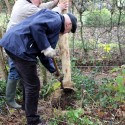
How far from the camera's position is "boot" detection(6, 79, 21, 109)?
4.80 metres

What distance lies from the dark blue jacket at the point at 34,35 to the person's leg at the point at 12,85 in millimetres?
869

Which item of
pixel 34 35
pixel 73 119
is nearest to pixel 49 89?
pixel 73 119

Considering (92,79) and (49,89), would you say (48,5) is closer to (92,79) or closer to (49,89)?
(49,89)

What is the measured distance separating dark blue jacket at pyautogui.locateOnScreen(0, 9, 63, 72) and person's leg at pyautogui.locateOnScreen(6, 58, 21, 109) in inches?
34.2

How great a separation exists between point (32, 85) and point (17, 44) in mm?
575

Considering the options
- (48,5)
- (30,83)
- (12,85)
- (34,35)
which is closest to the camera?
(34,35)

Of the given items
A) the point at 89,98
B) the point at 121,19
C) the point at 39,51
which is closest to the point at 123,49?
the point at 121,19

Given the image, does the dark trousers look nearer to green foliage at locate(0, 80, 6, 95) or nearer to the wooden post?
green foliage at locate(0, 80, 6, 95)

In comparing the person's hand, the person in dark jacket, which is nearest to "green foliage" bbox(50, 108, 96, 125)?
the person in dark jacket

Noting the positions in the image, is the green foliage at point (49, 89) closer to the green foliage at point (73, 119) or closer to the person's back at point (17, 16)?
the person's back at point (17, 16)

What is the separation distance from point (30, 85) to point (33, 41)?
0.58 metres

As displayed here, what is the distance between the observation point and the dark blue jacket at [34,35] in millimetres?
3703

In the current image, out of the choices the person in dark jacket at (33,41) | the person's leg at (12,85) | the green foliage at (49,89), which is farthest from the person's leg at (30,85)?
the green foliage at (49,89)

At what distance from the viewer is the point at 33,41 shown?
12.6ft
